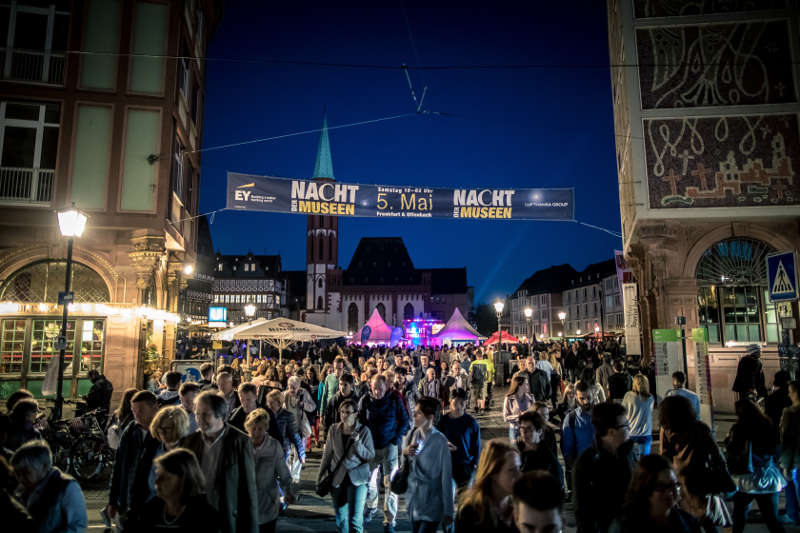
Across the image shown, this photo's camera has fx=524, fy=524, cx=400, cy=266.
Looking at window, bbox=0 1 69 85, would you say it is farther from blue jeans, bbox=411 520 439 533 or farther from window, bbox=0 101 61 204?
blue jeans, bbox=411 520 439 533

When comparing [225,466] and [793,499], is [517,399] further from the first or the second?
[225,466]

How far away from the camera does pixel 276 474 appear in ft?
17.0

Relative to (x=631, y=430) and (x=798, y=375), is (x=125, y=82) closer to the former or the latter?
(x=631, y=430)

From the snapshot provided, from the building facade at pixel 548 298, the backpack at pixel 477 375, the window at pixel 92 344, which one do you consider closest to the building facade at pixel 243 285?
the building facade at pixel 548 298

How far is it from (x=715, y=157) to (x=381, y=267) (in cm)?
7330

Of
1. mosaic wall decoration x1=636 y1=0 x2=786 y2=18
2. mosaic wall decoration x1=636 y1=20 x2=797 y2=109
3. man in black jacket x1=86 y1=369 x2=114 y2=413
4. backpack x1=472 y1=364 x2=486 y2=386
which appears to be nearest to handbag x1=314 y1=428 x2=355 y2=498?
man in black jacket x1=86 y1=369 x2=114 y2=413

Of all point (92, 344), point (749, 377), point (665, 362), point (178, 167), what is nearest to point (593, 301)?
point (665, 362)

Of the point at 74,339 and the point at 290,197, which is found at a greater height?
the point at 290,197

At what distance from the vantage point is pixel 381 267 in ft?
292

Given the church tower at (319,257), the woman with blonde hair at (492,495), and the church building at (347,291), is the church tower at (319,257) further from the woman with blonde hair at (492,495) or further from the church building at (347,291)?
the woman with blonde hair at (492,495)

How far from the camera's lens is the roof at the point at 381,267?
87.9 metres

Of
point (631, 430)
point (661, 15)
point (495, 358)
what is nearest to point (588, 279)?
point (495, 358)

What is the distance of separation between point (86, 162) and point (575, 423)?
16.0m

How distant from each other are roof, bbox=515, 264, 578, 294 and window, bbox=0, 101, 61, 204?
8656 cm
